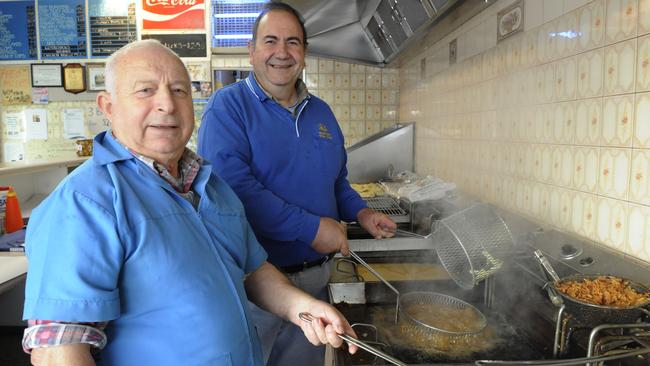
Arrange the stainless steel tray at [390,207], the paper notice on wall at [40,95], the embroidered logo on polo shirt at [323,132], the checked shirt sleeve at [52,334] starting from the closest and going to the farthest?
1. the checked shirt sleeve at [52,334]
2. the embroidered logo on polo shirt at [323,132]
3. the stainless steel tray at [390,207]
4. the paper notice on wall at [40,95]

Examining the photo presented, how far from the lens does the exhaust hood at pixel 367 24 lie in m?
2.32

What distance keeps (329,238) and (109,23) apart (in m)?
4.21

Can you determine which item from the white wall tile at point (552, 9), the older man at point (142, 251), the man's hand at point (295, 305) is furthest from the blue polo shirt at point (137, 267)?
the white wall tile at point (552, 9)

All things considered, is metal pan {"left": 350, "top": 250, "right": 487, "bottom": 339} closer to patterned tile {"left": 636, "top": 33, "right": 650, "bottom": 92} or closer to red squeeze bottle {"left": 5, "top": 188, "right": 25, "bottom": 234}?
patterned tile {"left": 636, "top": 33, "right": 650, "bottom": 92}

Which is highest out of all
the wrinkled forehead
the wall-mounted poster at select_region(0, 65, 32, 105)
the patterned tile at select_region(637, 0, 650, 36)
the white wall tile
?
the wall-mounted poster at select_region(0, 65, 32, 105)

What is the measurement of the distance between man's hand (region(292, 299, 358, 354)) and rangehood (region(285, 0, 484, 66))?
1.47 metres

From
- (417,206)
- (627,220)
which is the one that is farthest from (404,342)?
(417,206)

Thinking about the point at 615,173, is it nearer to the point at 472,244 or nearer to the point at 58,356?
the point at 472,244

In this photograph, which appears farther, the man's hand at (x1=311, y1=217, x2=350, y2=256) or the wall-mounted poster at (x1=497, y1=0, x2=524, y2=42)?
the wall-mounted poster at (x1=497, y1=0, x2=524, y2=42)


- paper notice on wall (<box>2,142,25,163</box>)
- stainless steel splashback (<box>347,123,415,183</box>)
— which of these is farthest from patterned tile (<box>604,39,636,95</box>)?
paper notice on wall (<box>2,142,25,163</box>)

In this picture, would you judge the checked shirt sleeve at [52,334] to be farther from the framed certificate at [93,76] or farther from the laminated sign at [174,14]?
the framed certificate at [93,76]

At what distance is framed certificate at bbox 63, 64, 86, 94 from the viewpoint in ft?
15.2

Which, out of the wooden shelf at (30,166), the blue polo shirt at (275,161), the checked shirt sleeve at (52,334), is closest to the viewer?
the checked shirt sleeve at (52,334)

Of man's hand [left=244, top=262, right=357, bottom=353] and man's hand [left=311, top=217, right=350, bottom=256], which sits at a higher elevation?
man's hand [left=311, top=217, right=350, bottom=256]
